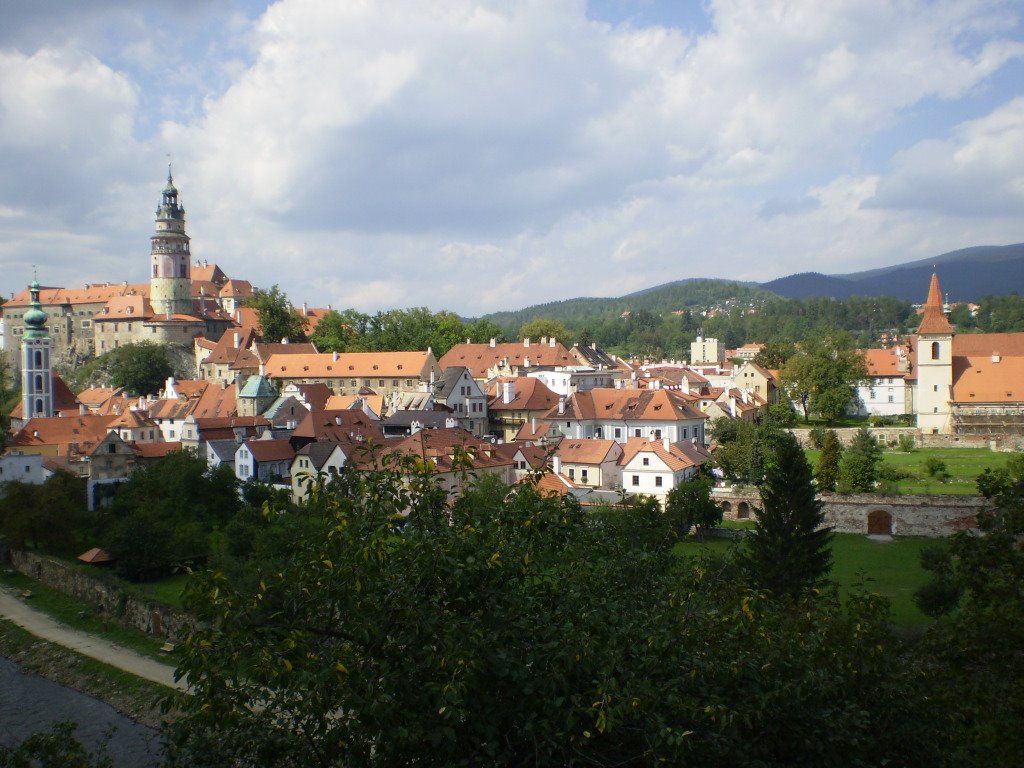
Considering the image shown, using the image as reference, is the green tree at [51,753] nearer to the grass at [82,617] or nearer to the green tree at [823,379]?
the grass at [82,617]

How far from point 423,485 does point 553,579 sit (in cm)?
133

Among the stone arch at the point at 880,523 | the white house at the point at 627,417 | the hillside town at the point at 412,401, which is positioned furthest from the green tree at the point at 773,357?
the stone arch at the point at 880,523

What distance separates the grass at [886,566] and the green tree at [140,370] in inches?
1915

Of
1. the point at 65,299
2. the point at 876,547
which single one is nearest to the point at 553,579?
the point at 876,547

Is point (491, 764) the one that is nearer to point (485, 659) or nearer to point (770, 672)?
point (485, 659)

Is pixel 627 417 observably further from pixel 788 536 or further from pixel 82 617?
pixel 82 617

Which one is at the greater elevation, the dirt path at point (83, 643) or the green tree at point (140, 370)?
the green tree at point (140, 370)

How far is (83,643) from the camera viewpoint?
85.5 feet

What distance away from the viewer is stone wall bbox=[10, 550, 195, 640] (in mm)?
26578

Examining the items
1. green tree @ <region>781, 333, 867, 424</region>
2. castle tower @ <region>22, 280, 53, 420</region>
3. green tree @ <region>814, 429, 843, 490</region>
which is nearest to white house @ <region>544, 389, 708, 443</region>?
green tree @ <region>814, 429, 843, 490</region>

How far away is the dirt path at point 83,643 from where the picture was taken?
77.9 feet

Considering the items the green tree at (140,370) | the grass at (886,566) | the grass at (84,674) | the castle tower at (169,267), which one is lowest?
the grass at (84,674)

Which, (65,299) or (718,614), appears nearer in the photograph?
(718,614)

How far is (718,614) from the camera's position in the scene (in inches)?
364
